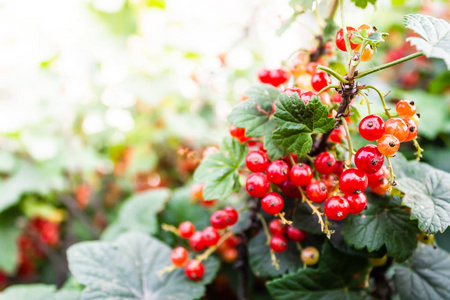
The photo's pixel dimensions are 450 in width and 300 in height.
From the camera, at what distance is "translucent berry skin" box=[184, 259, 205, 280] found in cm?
83

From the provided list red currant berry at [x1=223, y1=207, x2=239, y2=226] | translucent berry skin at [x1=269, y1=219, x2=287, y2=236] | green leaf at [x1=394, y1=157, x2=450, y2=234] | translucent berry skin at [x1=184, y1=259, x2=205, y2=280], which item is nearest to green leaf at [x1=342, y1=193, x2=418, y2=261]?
green leaf at [x1=394, y1=157, x2=450, y2=234]

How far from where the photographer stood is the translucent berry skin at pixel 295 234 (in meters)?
0.77

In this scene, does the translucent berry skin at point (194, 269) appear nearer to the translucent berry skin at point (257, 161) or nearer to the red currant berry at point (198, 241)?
the red currant berry at point (198, 241)

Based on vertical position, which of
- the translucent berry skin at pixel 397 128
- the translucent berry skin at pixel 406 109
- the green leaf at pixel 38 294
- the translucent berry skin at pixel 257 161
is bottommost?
the green leaf at pixel 38 294

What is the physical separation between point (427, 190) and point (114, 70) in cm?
210

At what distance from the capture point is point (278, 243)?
2.44ft

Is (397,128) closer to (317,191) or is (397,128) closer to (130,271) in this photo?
(317,191)

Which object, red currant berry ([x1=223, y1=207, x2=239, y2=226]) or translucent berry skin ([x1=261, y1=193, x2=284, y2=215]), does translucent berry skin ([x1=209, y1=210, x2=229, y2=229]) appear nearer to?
red currant berry ([x1=223, y1=207, x2=239, y2=226])

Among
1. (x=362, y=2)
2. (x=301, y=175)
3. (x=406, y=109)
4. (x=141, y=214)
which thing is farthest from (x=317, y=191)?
(x=141, y=214)

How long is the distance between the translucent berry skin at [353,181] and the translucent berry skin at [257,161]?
0.17m

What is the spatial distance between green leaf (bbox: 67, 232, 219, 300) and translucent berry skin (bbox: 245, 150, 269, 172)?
1.29 ft

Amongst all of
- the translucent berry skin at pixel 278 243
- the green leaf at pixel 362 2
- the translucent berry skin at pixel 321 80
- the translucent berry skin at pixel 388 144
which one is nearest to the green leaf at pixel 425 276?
the translucent berry skin at pixel 278 243

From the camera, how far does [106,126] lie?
2156 mm

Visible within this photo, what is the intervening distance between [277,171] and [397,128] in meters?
0.24
